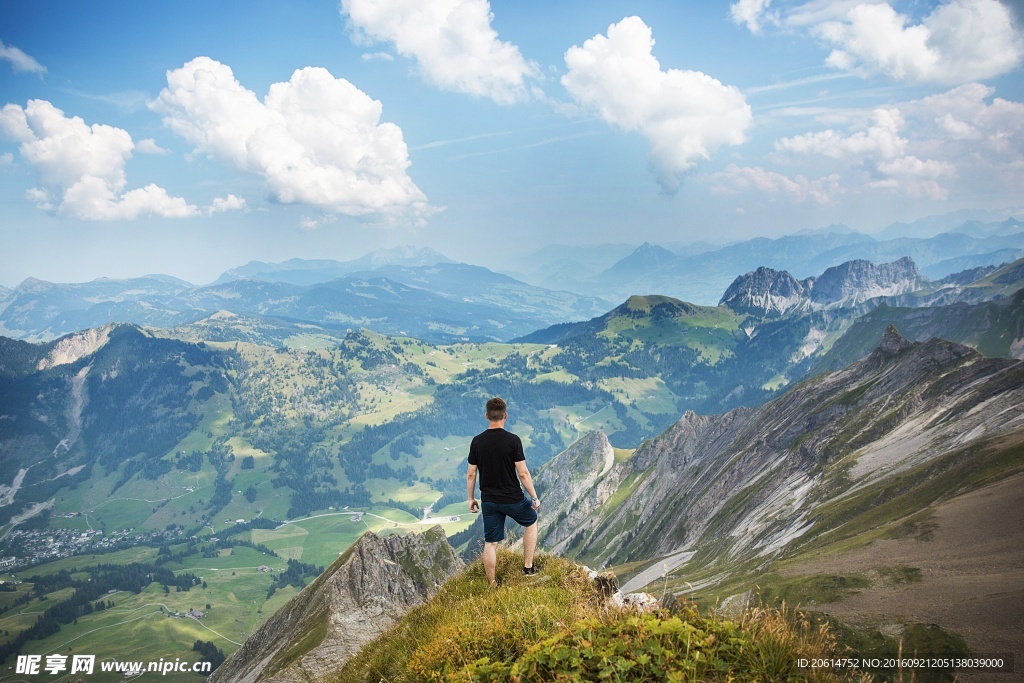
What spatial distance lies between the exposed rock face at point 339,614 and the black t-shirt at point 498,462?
72.0 ft

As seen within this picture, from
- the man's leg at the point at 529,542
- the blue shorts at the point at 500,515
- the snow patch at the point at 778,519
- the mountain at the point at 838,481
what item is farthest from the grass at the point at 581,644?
the snow patch at the point at 778,519

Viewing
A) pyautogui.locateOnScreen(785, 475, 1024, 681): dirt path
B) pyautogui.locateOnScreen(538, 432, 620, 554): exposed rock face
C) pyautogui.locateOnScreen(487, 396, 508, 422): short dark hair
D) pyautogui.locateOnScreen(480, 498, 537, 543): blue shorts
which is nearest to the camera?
pyautogui.locateOnScreen(487, 396, 508, 422): short dark hair

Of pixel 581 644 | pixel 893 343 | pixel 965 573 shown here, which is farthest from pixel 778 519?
pixel 581 644

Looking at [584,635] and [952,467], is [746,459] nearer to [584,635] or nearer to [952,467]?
[952,467]

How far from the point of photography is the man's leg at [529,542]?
Answer: 14344mm

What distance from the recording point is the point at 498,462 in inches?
553

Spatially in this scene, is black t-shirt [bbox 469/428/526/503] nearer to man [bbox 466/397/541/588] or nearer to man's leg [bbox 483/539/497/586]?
man [bbox 466/397/541/588]

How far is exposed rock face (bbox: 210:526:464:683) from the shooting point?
3356 centimetres

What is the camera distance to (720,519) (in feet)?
318

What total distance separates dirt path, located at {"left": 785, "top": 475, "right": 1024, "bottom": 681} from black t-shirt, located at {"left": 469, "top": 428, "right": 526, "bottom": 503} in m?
17.2

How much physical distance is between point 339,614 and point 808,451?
84.8 m

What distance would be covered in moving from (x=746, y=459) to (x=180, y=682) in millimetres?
183740

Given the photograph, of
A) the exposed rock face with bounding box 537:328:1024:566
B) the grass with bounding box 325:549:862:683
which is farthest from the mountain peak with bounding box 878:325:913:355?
the grass with bounding box 325:549:862:683

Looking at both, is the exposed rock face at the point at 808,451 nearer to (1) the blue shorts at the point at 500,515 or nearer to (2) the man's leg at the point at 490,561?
(1) the blue shorts at the point at 500,515
